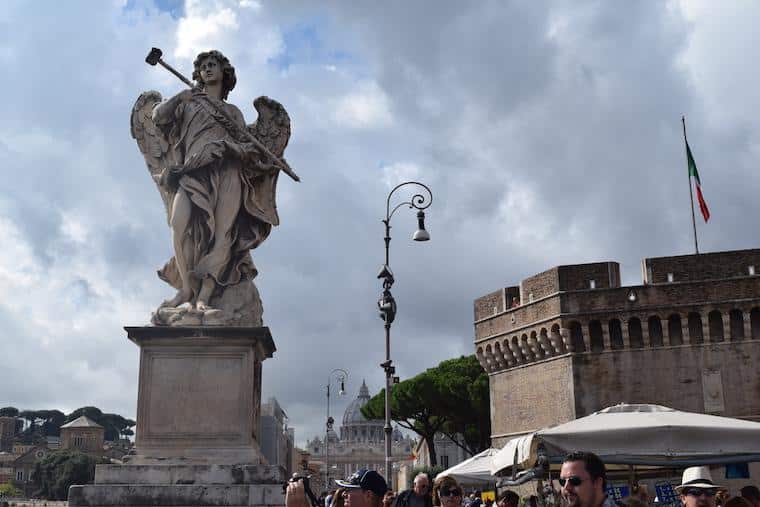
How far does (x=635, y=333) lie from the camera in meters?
36.4

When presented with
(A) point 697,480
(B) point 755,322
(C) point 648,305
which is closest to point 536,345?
(C) point 648,305

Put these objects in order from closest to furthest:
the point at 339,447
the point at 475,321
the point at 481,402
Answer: the point at 475,321
the point at 481,402
the point at 339,447

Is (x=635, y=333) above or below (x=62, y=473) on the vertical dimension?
above

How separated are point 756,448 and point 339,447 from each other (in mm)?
142784

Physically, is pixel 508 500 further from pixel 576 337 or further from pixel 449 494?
pixel 576 337

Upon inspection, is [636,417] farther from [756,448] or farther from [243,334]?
[243,334]

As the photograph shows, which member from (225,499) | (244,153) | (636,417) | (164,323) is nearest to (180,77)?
(244,153)

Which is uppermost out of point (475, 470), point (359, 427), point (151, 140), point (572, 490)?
point (359, 427)

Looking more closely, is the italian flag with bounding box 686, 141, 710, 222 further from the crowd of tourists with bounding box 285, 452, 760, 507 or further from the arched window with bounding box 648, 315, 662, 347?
the crowd of tourists with bounding box 285, 452, 760, 507

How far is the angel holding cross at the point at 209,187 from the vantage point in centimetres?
716

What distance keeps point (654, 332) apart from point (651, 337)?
24cm

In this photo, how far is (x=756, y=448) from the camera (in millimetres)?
8227

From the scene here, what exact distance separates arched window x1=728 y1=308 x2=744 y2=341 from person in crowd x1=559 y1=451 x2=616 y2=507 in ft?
114

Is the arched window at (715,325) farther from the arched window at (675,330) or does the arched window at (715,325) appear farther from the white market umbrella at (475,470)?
the white market umbrella at (475,470)
